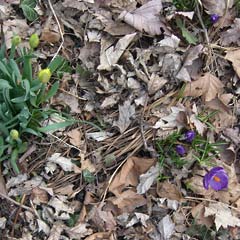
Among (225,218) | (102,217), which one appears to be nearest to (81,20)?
(102,217)

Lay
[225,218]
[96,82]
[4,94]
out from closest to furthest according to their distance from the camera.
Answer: [4,94] < [225,218] < [96,82]

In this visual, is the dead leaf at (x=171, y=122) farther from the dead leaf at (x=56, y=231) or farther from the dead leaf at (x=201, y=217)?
the dead leaf at (x=56, y=231)

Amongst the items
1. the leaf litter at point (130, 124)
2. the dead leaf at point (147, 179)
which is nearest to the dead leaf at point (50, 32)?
the leaf litter at point (130, 124)

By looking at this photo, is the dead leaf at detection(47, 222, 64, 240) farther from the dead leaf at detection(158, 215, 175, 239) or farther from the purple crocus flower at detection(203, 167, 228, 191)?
the purple crocus flower at detection(203, 167, 228, 191)

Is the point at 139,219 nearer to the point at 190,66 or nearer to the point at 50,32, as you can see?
the point at 190,66

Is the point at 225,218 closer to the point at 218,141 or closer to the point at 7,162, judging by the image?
the point at 218,141

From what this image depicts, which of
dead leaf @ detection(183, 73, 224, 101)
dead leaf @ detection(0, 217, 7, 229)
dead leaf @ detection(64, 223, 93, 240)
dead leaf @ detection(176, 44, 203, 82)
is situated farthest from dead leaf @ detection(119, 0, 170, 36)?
dead leaf @ detection(0, 217, 7, 229)
